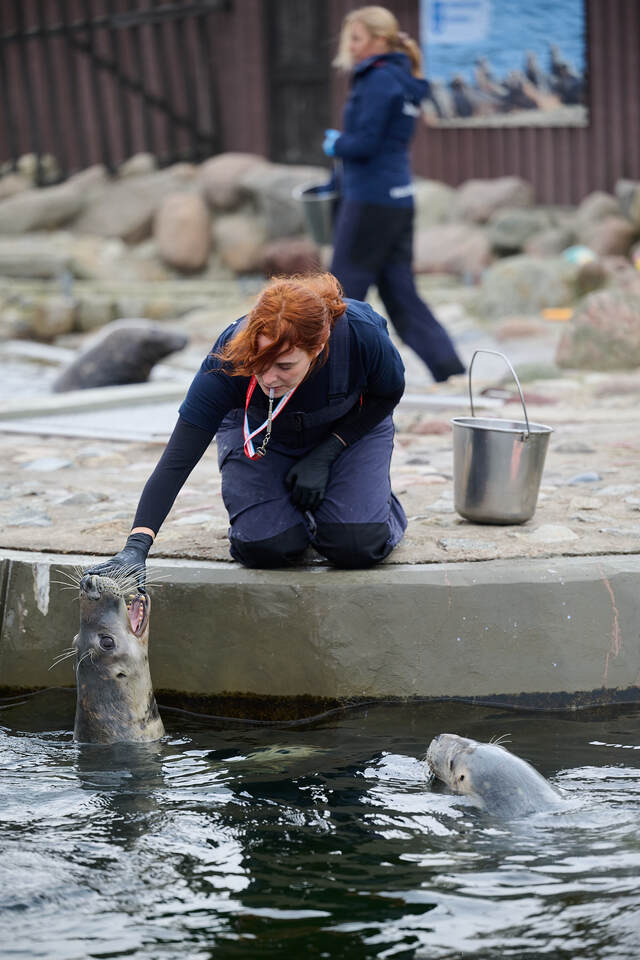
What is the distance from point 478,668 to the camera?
406 centimetres

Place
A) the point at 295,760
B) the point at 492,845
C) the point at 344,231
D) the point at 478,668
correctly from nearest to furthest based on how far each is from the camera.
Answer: the point at 492,845 < the point at 295,760 < the point at 478,668 < the point at 344,231

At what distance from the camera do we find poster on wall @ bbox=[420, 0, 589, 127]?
506 inches

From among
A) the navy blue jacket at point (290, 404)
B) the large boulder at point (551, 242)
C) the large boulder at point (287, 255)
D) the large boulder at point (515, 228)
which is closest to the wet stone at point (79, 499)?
the navy blue jacket at point (290, 404)

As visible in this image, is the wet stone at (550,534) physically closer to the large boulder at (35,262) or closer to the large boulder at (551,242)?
the large boulder at (551,242)

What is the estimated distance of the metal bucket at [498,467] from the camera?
4.34 meters

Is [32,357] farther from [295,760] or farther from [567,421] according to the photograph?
[295,760]

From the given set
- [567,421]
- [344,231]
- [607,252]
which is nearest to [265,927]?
[567,421]

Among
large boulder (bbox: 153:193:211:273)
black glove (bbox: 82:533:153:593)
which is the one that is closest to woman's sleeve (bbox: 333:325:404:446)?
black glove (bbox: 82:533:153:593)

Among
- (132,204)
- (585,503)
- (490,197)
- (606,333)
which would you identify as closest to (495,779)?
(585,503)

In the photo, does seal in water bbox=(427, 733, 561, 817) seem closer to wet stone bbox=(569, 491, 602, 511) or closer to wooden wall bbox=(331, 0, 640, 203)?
wet stone bbox=(569, 491, 602, 511)

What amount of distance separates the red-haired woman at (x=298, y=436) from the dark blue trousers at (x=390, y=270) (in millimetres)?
3044

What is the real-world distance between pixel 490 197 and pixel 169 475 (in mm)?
10003

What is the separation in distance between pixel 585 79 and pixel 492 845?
11.1m

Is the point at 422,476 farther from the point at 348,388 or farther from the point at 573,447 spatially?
the point at 348,388
